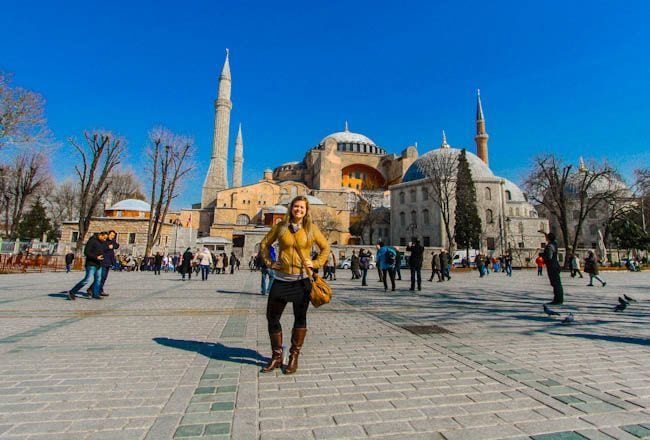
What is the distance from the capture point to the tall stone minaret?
49.2m

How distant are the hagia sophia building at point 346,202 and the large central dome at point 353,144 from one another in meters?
5.76

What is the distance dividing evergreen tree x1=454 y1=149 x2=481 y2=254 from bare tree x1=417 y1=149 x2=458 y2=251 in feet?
2.48

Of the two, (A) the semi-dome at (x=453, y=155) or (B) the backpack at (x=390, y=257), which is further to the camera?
(A) the semi-dome at (x=453, y=155)

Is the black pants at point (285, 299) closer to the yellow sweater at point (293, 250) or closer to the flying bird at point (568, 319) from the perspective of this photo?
the yellow sweater at point (293, 250)

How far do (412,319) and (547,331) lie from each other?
1.99 metres

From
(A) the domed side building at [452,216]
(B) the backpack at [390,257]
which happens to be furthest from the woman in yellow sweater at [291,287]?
(A) the domed side building at [452,216]

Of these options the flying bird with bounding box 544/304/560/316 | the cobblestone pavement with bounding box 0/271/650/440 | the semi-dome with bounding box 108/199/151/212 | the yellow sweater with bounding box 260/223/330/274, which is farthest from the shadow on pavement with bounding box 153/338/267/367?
the semi-dome with bounding box 108/199/151/212

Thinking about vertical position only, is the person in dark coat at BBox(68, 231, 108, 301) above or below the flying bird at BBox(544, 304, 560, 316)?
above

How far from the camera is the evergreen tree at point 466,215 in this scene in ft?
128

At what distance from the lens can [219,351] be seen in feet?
12.9

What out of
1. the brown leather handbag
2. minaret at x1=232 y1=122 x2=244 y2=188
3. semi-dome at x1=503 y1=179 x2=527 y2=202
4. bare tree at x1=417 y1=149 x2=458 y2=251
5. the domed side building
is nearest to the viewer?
the brown leather handbag

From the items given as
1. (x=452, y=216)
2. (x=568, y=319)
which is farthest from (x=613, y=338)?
(x=452, y=216)

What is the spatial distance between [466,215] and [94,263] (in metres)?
37.8

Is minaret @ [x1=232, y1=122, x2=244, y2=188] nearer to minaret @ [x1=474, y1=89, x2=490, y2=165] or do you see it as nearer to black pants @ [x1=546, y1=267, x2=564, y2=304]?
minaret @ [x1=474, y1=89, x2=490, y2=165]
